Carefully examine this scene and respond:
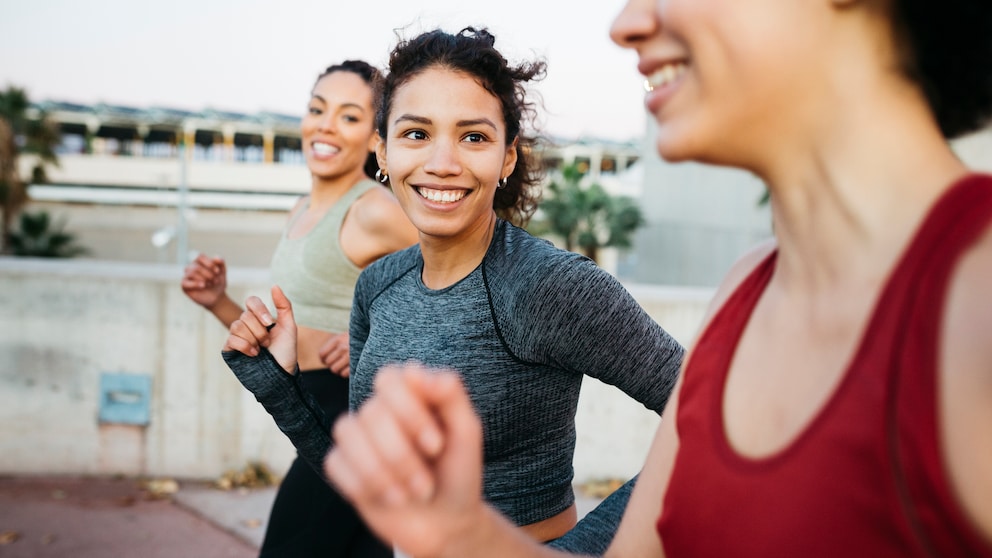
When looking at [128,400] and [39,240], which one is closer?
[128,400]

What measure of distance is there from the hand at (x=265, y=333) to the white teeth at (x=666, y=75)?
3.94ft

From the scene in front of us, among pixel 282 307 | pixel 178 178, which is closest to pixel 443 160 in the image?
pixel 282 307

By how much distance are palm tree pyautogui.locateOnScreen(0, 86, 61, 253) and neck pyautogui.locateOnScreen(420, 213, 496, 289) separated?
2281cm

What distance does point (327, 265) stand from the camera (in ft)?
10.2

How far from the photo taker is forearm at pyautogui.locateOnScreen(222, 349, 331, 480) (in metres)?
1.96

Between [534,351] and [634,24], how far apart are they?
0.99 metres

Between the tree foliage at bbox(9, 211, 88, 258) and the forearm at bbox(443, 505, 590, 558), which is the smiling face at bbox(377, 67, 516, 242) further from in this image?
the tree foliage at bbox(9, 211, 88, 258)

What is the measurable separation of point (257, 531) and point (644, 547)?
13.5 feet

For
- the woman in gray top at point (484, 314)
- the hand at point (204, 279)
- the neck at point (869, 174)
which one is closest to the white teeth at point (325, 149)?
the hand at point (204, 279)

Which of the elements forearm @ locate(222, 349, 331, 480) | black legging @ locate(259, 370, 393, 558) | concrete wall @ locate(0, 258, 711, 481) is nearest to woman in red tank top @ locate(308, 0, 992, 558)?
forearm @ locate(222, 349, 331, 480)

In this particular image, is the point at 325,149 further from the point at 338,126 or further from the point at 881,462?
the point at 881,462

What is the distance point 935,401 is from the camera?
0.73 meters

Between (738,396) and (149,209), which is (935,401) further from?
(149,209)

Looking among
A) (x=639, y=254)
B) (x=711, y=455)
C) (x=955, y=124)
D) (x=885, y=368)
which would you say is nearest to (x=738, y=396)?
(x=711, y=455)
